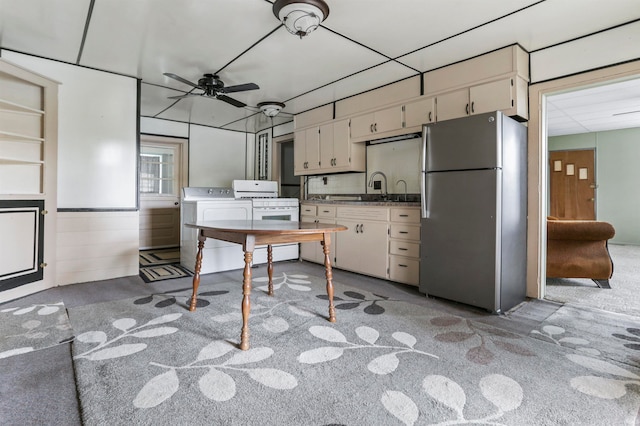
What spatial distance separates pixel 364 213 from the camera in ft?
12.9

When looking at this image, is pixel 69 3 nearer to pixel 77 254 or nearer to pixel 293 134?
pixel 77 254

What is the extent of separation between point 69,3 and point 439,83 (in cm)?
329

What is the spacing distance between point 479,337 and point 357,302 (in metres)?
1.03

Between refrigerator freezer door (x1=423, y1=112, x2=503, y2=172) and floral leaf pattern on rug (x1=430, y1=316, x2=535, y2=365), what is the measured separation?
49.5 inches

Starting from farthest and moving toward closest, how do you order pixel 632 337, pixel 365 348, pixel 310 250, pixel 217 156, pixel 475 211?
pixel 217 156 → pixel 310 250 → pixel 475 211 → pixel 632 337 → pixel 365 348

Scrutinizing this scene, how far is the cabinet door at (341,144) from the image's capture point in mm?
4410

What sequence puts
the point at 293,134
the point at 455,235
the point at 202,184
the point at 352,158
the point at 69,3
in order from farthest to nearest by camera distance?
the point at 202,184 < the point at 293,134 < the point at 352,158 < the point at 455,235 < the point at 69,3

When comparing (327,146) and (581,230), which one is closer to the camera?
(581,230)

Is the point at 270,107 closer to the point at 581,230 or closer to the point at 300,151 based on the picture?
the point at 300,151

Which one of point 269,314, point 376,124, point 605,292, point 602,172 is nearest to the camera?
point 269,314

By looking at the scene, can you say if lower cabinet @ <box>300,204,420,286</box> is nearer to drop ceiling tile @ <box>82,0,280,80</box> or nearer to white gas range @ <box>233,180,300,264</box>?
white gas range @ <box>233,180,300,264</box>

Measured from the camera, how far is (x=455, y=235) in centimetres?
283

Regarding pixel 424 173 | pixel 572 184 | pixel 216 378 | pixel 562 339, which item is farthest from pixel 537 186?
pixel 572 184

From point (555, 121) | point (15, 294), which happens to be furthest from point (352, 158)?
point (555, 121)
